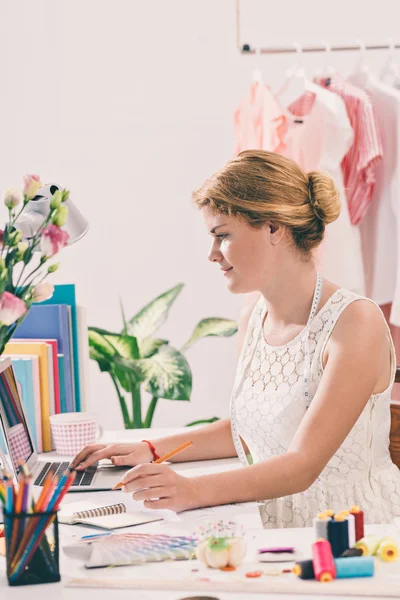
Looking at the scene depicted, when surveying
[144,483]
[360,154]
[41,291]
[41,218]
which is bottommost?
[144,483]

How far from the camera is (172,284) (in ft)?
11.7

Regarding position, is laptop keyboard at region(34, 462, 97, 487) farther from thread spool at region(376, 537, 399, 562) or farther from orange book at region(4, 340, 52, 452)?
thread spool at region(376, 537, 399, 562)

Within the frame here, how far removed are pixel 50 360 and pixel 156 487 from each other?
71 centimetres

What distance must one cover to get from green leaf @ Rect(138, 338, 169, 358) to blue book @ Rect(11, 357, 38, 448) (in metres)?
1.25

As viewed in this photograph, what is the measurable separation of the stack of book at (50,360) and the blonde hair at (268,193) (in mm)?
513

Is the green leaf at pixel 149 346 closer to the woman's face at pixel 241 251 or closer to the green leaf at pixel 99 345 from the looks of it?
the green leaf at pixel 99 345

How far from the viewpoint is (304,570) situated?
3.38ft

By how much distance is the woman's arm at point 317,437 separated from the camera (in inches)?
54.5

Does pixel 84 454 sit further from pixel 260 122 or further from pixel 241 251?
pixel 260 122

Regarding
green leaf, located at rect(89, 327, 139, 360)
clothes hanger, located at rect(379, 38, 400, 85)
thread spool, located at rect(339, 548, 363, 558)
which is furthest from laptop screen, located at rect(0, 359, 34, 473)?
clothes hanger, located at rect(379, 38, 400, 85)

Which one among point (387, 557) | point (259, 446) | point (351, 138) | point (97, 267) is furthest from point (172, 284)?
point (387, 557)

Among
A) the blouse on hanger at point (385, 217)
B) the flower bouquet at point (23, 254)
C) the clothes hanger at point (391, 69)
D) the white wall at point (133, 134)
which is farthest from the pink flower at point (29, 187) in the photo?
the white wall at point (133, 134)

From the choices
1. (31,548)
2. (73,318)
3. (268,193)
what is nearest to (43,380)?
(73,318)

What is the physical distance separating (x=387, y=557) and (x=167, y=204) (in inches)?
103
